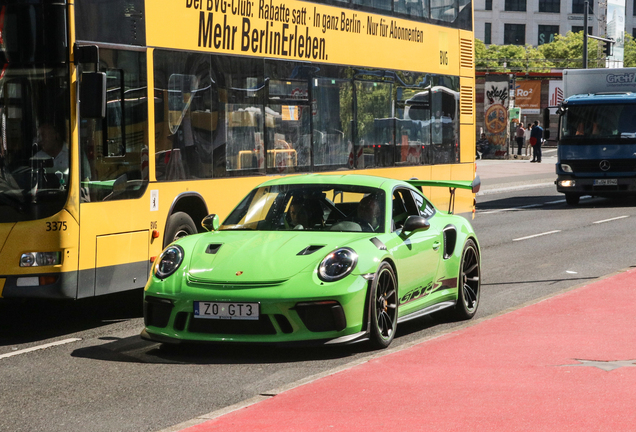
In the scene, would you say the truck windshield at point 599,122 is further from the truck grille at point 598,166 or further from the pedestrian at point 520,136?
the pedestrian at point 520,136

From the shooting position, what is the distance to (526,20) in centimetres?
11375

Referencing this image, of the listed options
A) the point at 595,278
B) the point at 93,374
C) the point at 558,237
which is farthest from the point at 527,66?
the point at 93,374

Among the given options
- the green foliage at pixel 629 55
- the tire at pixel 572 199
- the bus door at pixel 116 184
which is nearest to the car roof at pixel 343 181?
the bus door at pixel 116 184

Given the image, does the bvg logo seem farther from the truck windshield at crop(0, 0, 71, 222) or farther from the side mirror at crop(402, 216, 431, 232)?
the truck windshield at crop(0, 0, 71, 222)

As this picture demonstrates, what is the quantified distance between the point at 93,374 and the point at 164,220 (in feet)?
9.79

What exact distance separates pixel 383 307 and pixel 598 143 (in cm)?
1956

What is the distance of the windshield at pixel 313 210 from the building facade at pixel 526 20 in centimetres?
10697

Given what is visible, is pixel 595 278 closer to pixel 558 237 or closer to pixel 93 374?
pixel 558 237

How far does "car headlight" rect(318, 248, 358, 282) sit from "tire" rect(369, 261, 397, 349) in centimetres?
24

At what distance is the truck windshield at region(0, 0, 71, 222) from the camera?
852 centimetres

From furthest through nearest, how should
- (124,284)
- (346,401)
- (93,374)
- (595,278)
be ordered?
(595,278)
(124,284)
(93,374)
(346,401)

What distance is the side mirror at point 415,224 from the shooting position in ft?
27.5

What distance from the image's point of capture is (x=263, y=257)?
773 centimetres

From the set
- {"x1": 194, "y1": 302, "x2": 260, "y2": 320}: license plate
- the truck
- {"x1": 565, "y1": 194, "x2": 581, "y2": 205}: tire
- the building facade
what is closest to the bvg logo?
the truck
